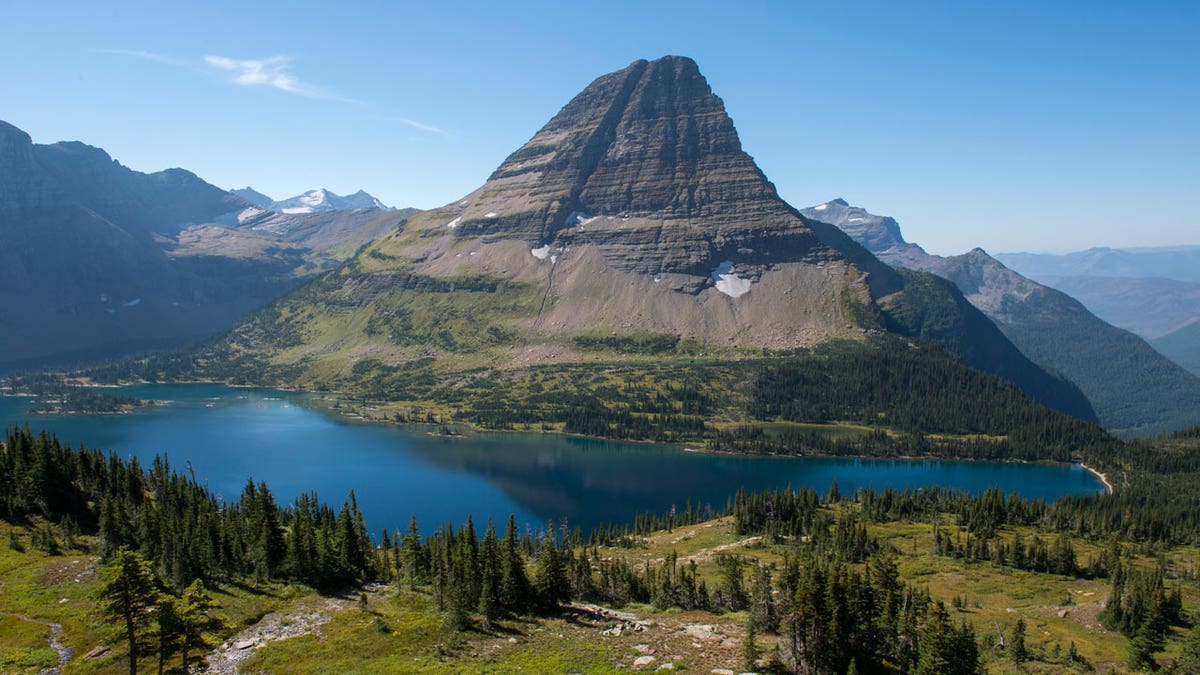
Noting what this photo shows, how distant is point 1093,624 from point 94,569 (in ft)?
348

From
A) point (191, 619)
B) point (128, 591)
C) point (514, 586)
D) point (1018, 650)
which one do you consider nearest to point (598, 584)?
point (514, 586)

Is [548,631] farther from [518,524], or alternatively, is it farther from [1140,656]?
[518,524]

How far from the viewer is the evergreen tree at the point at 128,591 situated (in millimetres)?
41656

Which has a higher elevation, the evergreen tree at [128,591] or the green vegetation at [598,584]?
the evergreen tree at [128,591]

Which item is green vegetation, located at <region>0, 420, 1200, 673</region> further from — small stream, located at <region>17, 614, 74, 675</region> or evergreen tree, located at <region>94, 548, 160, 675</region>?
small stream, located at <region>17, 614, 74, 675</region>

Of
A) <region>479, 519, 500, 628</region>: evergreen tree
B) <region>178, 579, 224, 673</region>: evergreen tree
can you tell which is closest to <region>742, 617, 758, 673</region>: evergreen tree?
<region>479, 519, 500, 628</region>: evergreen tree

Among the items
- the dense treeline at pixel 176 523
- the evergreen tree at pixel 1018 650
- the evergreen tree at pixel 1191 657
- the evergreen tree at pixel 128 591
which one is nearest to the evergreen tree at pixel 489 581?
the dense treeline at pixel 176 523

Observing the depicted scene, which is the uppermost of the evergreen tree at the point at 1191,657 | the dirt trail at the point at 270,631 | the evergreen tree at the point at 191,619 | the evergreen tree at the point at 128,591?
the evergreen tree at the point at 128,591

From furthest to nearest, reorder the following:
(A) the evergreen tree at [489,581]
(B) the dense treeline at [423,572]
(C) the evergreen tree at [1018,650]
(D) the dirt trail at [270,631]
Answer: (C) the evergreen tree at [1018,650] < (A) the evergreen tree at [489,581] < (D) the dirt trail at [270,631] < (B) the dense treeline at [423,572]

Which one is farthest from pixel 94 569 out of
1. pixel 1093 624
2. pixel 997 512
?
pixel 997 512

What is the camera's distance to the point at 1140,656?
65.6 m

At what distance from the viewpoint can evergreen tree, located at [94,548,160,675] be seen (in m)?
41.7

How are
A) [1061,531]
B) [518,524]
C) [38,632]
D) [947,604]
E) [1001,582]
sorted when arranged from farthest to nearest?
[518,524]
[1061,531]
[1001,582]
[947,604]
[38,632]

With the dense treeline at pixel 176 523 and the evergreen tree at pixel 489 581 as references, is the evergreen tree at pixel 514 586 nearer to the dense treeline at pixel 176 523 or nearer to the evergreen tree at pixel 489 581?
the evergreen tree at pixel 489 581
